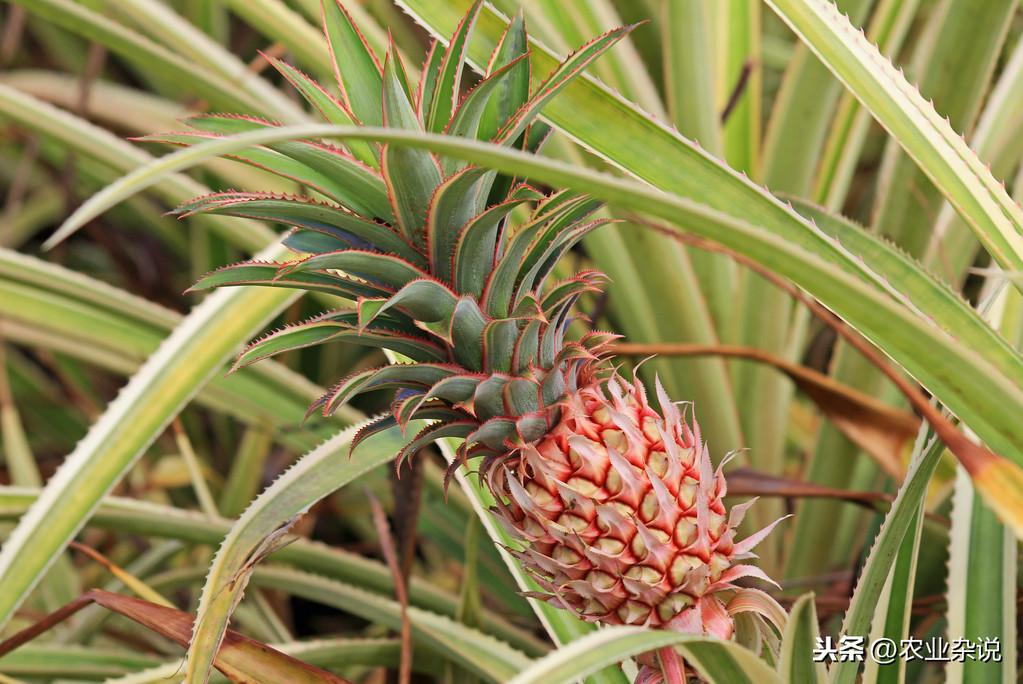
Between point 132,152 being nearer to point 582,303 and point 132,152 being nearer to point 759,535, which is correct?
point 582,303

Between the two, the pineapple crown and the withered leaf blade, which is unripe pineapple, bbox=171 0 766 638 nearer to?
the pineapple crown

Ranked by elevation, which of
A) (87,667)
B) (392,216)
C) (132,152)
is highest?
(132,152)

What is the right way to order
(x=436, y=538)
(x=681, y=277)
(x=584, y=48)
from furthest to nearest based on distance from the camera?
(x=436, y=538) < (x=681, y=277) < (x=584, y=48)

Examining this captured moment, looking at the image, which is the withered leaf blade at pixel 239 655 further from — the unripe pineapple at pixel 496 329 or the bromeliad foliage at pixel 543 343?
the unripe pineapple at pixel 496 329

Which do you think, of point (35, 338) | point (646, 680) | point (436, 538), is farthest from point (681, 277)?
point (35, 338)

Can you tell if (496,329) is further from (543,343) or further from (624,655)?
(624,655)

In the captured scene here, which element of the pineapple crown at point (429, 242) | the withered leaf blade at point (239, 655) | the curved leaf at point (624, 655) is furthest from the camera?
the withered leaf blade at point (239, 655)

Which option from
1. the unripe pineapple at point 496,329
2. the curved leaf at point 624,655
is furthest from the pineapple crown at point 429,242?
the curved leaf at point 624,655

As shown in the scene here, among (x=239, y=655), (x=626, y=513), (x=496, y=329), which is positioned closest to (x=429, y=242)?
(x=496, y=329)
